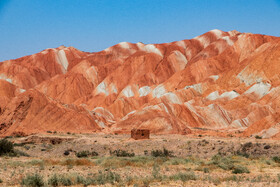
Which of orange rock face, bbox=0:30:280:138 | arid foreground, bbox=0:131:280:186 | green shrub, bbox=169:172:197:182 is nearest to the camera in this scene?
arid foreground, bbox=0:131:280:186

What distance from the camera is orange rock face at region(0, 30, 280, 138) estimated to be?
65.4 m

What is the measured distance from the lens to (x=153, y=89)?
112625 mm

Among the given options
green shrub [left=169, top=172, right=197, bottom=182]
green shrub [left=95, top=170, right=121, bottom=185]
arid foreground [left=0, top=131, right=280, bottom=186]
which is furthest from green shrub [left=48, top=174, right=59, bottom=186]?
green shrub [left=169, top=172, right=197, bottom=182]

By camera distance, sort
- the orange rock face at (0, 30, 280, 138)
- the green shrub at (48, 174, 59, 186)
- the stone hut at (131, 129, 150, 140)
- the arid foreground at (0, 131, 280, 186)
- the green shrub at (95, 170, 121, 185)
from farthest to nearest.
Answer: the orange rock face at (0, 30, 280, 138), the stone hut at (131, 129, 150, 140), the green shrub at (95, 170, 121, 185), the arid foreground at (0, 131, 280, 186), the green shrub at (48, 174, 59, 186)

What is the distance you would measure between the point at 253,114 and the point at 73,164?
189ft

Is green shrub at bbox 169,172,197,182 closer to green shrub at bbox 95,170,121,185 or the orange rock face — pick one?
green shrub at bbox 95,170,121,185

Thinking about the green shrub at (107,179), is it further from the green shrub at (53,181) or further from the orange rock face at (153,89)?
the orange rock face at (153,89)

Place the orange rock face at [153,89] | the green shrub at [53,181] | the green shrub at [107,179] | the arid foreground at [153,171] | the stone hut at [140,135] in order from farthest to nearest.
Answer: the orange rock face at [153,89] < the stone hut at [140,135] < the green shrub at [107,179] < the arid foreground at [153,171] < the green shrub at [53,181]

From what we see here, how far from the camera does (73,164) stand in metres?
20.5

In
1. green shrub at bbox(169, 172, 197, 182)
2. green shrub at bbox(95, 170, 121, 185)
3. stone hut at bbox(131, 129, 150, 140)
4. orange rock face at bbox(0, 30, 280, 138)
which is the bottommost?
green shrub at bbox(169, 172, 197, 182)

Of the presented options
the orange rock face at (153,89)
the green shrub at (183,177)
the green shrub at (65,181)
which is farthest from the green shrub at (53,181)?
the orange rock face at (153,89)

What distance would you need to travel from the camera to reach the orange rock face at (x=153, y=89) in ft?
214

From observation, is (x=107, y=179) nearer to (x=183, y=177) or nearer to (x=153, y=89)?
(x=183, y=177)

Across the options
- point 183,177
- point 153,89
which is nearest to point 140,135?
point 183,177
